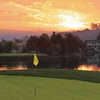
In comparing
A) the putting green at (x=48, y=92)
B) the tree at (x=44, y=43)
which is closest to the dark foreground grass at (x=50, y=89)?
the putting green at (x=48, y=92)

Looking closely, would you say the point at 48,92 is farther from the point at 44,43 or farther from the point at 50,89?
Answer: the point at 44,43

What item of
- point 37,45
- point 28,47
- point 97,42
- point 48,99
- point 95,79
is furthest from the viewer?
point 97,42

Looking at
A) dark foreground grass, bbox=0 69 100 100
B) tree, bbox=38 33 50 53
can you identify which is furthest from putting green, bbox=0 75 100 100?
tree, bbox=38 33 50 53

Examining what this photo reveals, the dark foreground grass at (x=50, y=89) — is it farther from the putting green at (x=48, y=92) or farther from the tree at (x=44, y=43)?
the tree at (x=44, y=43)

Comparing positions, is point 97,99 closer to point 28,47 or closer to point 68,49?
point 68,49

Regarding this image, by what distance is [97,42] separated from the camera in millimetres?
107812

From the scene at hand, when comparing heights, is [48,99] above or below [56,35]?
below

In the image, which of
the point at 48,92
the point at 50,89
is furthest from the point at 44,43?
the point at 48,92

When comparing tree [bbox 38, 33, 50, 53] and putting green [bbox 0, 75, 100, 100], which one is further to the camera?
tree [bbox 38, 33, 50, 53]

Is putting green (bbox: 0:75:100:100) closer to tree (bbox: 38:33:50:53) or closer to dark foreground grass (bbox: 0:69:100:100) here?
dark foreground grass (bbox: 0:69:100:100)

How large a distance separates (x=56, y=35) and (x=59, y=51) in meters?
8.17

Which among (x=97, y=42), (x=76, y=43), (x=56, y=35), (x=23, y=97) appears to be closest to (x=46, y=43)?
(x=56, y=35)

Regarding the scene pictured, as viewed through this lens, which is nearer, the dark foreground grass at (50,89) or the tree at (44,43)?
the dark foreground grass at (50,89)

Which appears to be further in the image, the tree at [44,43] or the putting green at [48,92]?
the tree at [44,43]
